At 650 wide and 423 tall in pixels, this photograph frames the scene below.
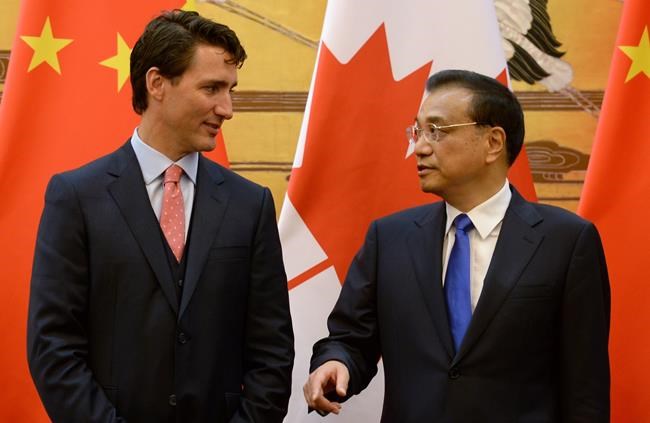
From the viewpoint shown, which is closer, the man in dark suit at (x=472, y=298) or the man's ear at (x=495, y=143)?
the man in dark suit at (x=472, y=298)

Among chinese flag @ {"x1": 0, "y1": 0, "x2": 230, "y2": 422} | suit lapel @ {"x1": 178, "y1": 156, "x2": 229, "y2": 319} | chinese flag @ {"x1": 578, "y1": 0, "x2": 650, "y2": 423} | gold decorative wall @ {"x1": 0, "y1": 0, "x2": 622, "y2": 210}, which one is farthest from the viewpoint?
gold decorative wall @ {"x1": 0, "y1": 0, "x2": 622, "y2": 210}

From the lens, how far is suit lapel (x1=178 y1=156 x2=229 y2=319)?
7.46ft

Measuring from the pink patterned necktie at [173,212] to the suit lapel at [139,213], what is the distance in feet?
0.11

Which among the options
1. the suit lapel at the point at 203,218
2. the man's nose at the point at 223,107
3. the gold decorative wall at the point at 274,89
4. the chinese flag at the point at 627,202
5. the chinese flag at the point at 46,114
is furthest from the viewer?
the gold decorative wall at the point at 274,89

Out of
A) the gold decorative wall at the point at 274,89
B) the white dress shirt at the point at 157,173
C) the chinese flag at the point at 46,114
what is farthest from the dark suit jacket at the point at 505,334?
the gold decorative wall at the point at 274,89

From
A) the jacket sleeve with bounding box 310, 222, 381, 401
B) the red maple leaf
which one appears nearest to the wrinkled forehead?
the jacket sleeve with bounding box 310, 222, 381, 401

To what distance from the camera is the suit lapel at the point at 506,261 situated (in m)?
2.26

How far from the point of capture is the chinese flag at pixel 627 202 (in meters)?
2.88

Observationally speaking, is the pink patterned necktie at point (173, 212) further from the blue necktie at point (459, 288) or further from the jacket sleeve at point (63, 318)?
the blue necktie at point (459, 288)

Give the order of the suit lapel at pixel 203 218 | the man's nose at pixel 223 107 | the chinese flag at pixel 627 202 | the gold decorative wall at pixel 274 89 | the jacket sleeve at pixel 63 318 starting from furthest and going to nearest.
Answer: the gold decorative wall at pixel 274 89 → the chinese flag at pixel 627 202 → the man's nose at pixel 223 107 → the suit lapel at pixel 203 218 → the jacket sleeve at pixel 63 318

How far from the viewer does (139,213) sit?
2.29m

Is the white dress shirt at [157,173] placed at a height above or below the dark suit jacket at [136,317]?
above

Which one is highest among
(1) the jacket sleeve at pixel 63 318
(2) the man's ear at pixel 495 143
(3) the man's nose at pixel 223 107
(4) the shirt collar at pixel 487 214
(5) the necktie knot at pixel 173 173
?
(2) the man's ear at pixel 495 143

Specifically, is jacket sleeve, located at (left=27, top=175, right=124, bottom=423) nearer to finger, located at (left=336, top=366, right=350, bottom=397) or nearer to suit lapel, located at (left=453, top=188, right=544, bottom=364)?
finger, located at (left=336, top=366, right=350, bottom=397)
